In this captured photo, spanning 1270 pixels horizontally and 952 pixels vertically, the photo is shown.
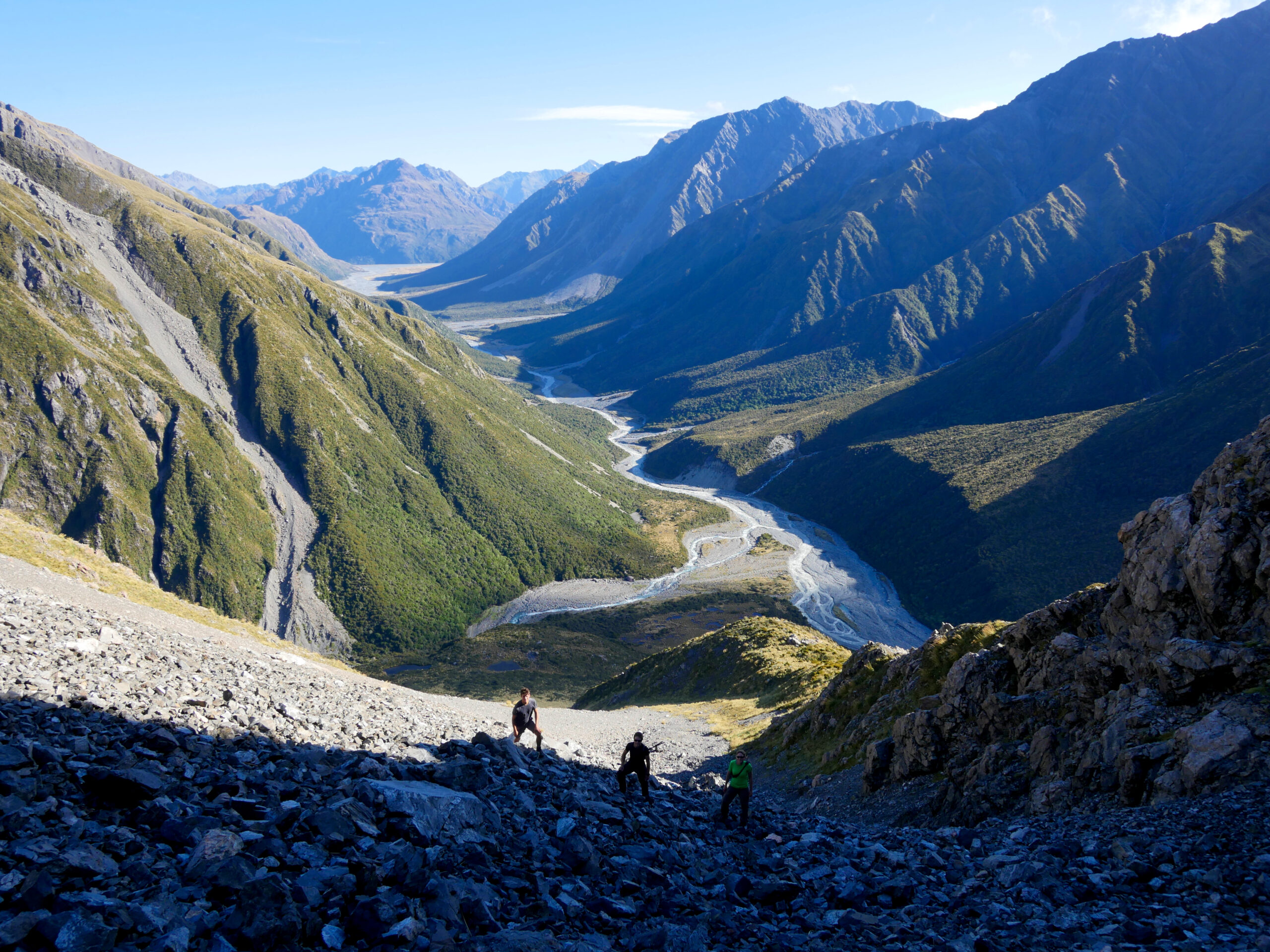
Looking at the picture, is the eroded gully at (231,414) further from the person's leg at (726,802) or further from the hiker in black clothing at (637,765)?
the person's leg at (726,802)

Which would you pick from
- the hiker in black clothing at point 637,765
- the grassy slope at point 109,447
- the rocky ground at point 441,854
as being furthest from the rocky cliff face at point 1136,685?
the grassy slope at point 109,447

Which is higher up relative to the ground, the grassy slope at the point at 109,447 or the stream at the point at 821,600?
the grassy slope at the point at 109,447

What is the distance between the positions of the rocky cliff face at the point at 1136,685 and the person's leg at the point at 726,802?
26.3 feet

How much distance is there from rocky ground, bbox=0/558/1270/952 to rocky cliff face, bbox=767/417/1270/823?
1757 millimetres

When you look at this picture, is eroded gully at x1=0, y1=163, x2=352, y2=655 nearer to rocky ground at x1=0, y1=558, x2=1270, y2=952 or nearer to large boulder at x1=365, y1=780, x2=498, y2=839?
rocky ground at x1=0, y1=558, x2=1270, y2=952

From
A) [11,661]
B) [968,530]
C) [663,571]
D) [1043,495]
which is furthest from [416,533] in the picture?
[11,661]

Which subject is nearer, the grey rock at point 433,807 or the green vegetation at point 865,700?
the grey rock at point 433,807

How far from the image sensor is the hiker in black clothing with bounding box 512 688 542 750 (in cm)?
2695

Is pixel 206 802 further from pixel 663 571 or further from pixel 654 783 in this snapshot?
pixel 663 571

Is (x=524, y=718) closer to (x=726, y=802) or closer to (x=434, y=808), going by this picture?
(x=726, y=802)

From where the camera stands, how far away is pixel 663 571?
194750 mm

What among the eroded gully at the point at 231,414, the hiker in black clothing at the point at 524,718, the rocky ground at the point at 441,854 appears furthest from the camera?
the eroded gully at the point at 231,414

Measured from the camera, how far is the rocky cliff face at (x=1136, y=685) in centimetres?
1977

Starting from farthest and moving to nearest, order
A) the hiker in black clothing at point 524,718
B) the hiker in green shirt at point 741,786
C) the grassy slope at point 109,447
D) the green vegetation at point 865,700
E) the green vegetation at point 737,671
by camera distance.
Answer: the grassy slope at point 109,447 < the green vegetation at point 737,671 < the green vegetation at point 865,700 < the hiker in black clothing at point 524,718 < the hiker in green shirt at point 741,786
